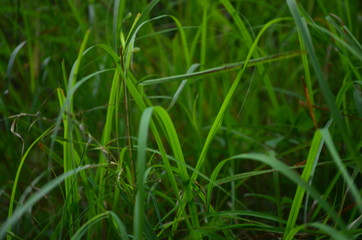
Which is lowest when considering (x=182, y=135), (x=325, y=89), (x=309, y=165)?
(x=182, y=135)

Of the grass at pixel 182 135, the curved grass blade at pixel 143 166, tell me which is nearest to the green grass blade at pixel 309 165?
the grass at pixel 182 135

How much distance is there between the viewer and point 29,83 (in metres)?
1.41

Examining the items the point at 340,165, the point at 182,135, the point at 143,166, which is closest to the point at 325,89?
the point at 340,165

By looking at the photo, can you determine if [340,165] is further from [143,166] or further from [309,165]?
[143,166]

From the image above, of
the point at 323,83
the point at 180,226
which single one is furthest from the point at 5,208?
the point at 323,83

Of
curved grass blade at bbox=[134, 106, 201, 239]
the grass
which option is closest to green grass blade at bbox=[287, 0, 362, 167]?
the grass

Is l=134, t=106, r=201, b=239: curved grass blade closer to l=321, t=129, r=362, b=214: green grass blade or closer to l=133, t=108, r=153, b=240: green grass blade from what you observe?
l=133, t=108, r=153, b=240: green grass blade

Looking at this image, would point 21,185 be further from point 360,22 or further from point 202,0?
point 360,22

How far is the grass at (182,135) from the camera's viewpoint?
69 centimetres

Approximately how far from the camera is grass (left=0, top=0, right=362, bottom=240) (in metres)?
0.69

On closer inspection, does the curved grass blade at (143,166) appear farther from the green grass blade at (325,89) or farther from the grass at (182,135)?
the green grass blade at (325,89)

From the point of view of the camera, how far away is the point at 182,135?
49.5 inches

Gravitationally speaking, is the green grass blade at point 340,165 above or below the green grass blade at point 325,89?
below

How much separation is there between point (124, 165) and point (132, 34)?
223mm
